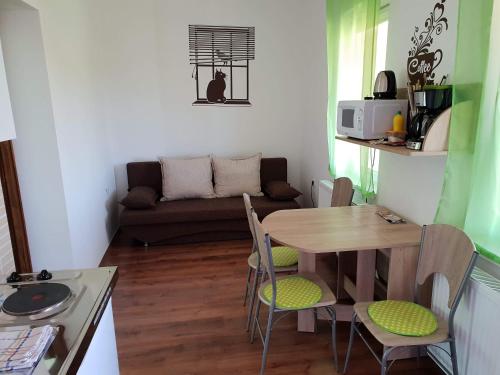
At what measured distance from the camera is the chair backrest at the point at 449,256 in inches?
65.2

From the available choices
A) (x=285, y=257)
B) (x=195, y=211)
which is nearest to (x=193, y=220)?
(x=195, y=211)

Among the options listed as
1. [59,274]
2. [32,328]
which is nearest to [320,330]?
[59,274]

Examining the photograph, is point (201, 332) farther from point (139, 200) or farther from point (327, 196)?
point (139, 200)

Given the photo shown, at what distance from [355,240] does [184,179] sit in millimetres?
2618

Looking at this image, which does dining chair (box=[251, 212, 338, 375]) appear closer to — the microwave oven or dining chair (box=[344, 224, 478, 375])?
dining chair (box=[344, 224, 478, 375])

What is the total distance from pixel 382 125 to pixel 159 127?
292 cm

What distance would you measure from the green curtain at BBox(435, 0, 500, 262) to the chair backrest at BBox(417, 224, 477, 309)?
0.10m

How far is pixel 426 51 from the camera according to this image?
2.21 m

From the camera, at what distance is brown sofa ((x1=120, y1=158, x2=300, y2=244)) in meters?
3.84

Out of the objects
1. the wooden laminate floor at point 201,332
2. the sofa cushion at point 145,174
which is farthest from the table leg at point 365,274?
the sofa cushion at point 145,174

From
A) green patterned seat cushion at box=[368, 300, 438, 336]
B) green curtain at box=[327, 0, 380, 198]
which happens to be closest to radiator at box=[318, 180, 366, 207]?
green curtain at box=[327, 0, 380, 198]

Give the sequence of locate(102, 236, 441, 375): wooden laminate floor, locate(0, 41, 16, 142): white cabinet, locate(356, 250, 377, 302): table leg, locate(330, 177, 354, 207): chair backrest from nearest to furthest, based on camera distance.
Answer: locate(0, 41, 16, 142): white cabinet
locate(102, 236, 441, 375): wooden laminate floor
locate(356, 250, 377, 302): table leg
locate(330, 177, 354, 207): chair backrest

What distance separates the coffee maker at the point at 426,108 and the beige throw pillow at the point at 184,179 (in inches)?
105

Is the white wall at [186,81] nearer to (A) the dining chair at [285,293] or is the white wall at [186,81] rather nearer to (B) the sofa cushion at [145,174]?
(B) the sofa cushion at [145,174]
